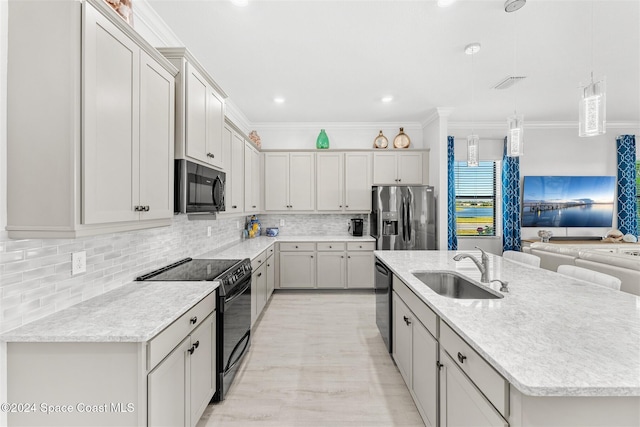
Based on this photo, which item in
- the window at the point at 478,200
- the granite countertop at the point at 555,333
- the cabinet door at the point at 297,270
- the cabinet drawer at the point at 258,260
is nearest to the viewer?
the granite countertop at the point at 555,333

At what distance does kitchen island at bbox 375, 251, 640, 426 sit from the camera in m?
0.86

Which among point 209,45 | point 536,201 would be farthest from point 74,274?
point 536,201

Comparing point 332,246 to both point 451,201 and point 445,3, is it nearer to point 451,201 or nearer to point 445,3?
point 451,201

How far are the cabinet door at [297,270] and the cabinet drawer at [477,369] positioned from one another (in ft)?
10.9

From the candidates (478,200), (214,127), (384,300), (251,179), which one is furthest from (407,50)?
(478,200)

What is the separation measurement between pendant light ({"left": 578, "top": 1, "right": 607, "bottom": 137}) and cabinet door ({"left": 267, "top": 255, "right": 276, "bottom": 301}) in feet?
11.7

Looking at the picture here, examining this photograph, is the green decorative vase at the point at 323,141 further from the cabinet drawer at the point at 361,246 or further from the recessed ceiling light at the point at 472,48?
the recessed ceiling light at the point at 472,48

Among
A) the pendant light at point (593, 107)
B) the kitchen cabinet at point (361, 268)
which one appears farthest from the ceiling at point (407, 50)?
the kitchen cabinet at point (361, 268)

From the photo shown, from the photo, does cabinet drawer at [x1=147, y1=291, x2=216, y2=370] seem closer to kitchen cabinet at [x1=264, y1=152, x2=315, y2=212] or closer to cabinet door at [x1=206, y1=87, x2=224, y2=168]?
cabinet door at [x1=206, y1=87, x2=224, y2=168]

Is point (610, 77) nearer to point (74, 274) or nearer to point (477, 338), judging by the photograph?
point (477, 338)

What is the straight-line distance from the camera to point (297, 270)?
4699 millimetres

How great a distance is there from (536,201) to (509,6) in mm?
4303

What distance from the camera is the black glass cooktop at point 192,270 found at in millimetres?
2080

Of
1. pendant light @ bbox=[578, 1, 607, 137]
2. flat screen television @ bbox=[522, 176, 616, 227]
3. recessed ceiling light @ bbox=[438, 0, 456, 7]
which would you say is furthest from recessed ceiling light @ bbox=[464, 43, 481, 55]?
flat screen television @ bbox=[522, 176, 616, 227]
